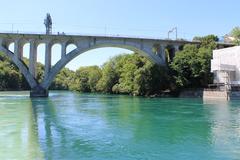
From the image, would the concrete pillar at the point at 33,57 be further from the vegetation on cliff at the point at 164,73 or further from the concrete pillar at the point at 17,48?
the vegetation on cliff at the point at 164,73

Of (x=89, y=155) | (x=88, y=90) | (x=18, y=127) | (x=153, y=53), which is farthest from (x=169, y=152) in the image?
(x=88, y=90)

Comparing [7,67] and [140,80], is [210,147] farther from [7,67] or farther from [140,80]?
[7,67]

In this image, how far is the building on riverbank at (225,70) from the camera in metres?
65.8

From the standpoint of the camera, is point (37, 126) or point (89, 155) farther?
point (37, 126)

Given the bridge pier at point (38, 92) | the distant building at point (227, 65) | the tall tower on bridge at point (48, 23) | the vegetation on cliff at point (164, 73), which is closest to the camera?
the distant building at point (227, 65)

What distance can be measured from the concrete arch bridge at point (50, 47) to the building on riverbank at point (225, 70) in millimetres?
11284

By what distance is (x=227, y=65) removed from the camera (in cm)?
6819

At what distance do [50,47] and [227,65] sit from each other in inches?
1198

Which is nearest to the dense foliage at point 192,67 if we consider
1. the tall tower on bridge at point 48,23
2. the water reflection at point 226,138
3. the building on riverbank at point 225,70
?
the building on riverbank at point 225,70

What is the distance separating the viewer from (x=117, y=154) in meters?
16.1

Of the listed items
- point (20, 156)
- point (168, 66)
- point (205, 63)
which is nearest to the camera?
point (20, 156)

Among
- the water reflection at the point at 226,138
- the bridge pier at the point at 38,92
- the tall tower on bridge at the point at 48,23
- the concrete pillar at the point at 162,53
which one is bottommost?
the water reflection at the point at 226,138

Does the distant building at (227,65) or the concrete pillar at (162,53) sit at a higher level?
the concrete pillar at (162,53)

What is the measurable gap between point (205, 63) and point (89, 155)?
2233 inches
